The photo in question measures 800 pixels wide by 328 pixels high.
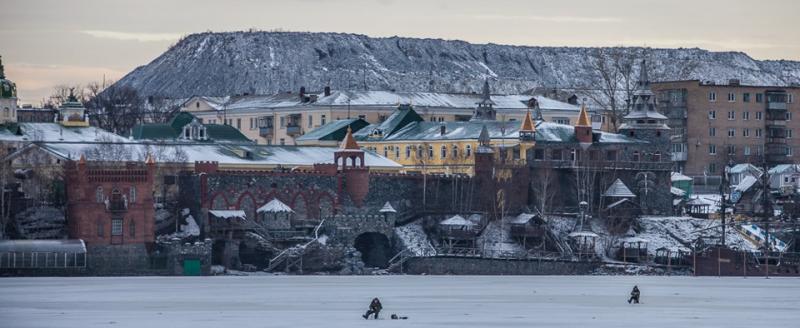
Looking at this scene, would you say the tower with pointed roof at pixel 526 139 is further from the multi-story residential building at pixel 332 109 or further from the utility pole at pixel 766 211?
the multi-story residential building at pixel 332 109

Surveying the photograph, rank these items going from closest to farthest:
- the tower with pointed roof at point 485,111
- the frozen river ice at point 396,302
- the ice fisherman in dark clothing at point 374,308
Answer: the frozen river ice at point 396,302 → the ice fisherman in dark clothing at point 374,308 → the tower with pointed roof at point 485,111

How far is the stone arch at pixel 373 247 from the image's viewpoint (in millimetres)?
133500

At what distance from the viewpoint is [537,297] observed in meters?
106

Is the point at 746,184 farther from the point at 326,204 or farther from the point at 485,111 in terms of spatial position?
the point at 326,204

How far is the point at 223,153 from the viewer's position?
14125 cm

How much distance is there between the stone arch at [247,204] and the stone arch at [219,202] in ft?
2.64

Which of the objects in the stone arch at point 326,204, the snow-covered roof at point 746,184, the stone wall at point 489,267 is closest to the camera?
the stone wall at point 489,267

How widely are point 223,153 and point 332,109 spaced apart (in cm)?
3763

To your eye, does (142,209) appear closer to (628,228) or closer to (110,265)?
(110,265)

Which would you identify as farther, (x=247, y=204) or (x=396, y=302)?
(x=247, y=204)

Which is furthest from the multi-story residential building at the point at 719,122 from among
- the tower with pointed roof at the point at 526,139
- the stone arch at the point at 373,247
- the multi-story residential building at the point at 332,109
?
the stone arch at the point at 373,247

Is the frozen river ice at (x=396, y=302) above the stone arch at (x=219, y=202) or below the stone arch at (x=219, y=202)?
below

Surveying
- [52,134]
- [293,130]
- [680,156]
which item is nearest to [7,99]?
[52,134]

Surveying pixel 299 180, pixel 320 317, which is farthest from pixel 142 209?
pixel 320 317
